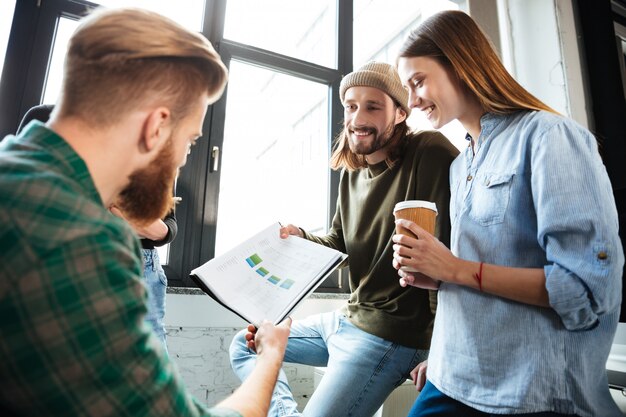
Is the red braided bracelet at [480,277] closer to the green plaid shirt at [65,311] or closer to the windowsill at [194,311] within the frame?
the green plaid shirt at [65,311]

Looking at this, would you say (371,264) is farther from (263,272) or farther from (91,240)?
(91,240)

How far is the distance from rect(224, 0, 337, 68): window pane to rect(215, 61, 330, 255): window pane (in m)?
0.19

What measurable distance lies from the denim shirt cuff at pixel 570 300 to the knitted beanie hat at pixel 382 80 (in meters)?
1.02

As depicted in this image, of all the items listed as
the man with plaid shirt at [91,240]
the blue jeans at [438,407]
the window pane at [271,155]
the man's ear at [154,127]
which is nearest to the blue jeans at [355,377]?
the blue jeans at [438,407]

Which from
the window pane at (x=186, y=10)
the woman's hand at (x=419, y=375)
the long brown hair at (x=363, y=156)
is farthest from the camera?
the window pane at (x=186, y=10)

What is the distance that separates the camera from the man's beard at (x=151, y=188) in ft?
1.96

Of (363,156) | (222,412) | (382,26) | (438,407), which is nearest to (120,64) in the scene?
(222,412)

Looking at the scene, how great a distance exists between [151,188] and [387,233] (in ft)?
3.16

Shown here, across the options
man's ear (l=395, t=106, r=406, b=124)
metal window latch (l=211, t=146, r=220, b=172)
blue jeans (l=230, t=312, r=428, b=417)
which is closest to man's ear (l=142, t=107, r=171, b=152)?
blue jeans (l=230, t=312, r=428, b=417)

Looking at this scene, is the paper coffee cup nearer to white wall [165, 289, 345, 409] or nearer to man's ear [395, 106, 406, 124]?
man's ear [395, 106, 406, 124]

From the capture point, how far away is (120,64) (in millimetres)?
550

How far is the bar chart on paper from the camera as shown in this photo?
3.02 feet

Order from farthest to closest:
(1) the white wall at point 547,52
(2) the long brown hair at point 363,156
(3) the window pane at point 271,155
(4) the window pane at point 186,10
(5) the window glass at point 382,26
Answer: (5) the window glass at point 382,26, (3) the window pane at point 271,155, (4) the window pane at point 186,10, (1) the white wall at point 547,52, (2) the long brown hair at point 363,156

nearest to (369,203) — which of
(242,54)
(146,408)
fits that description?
(146,408)
